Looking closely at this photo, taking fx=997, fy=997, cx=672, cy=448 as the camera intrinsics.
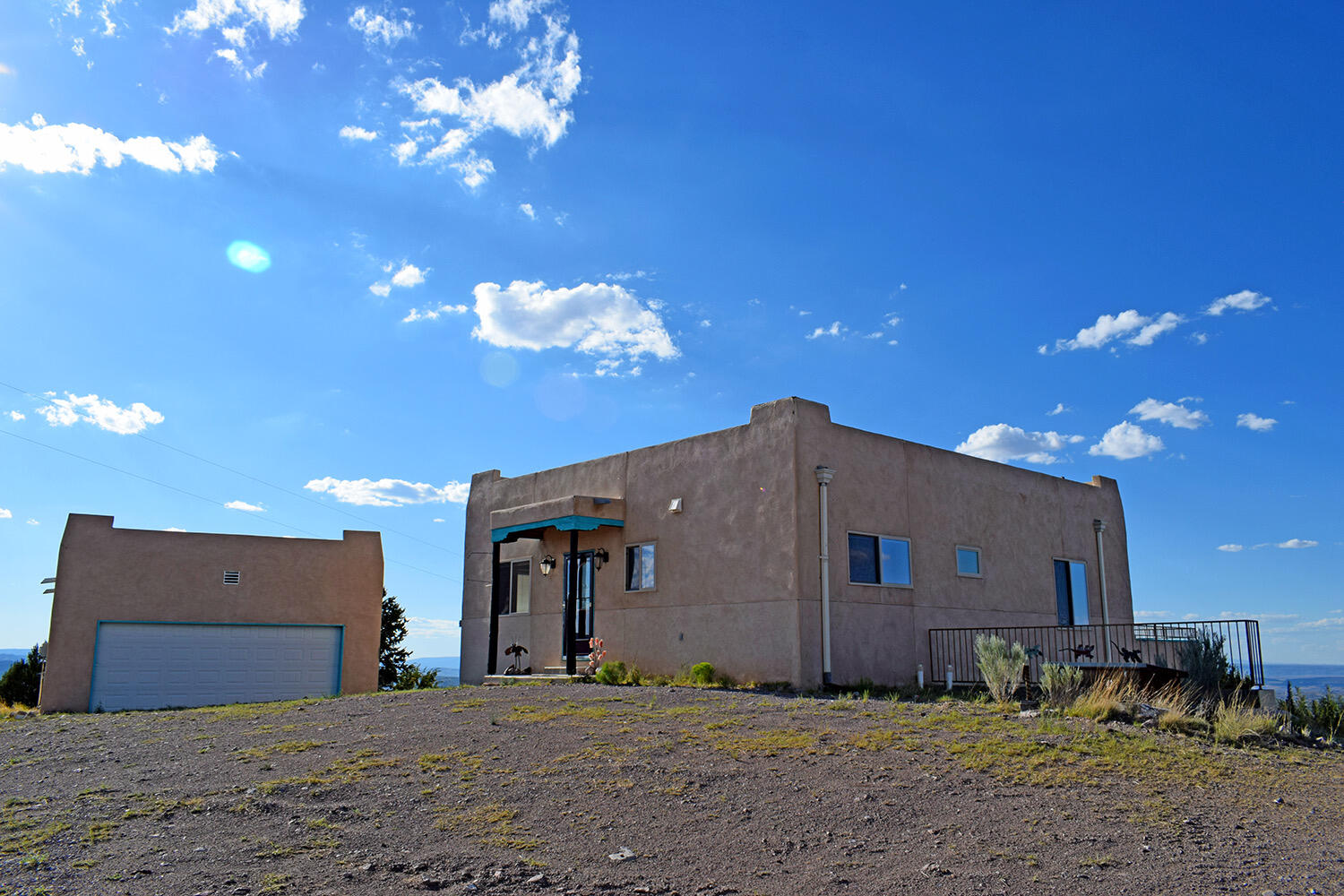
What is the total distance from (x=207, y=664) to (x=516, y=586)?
759cm

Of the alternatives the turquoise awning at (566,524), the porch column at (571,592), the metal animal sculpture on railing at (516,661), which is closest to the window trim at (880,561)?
the turquoise awning at (566,524)

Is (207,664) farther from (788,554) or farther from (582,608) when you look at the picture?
(788,554)

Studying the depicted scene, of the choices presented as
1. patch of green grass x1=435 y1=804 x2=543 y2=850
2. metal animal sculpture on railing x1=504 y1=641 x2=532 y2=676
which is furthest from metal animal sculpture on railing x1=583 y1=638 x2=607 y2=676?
patch of green grass x1=435 y1=804 x2=543 y2=850

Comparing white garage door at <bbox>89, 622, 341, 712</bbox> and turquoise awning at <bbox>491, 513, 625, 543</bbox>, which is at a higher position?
turquoise awning at <bbox>491, 513, 625, 543</bbox>

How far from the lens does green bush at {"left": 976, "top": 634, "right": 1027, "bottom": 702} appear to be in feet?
39.8

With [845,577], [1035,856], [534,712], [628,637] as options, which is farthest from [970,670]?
[1035,856]

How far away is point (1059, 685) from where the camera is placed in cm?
1169

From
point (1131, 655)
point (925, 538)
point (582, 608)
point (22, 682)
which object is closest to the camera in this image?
point (1131, 655)

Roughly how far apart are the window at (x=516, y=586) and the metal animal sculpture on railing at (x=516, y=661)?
2.70 feet

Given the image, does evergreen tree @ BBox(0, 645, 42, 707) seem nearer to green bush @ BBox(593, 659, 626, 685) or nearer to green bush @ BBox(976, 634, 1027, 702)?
green bush @ BBox(593, 659, 626, 685)

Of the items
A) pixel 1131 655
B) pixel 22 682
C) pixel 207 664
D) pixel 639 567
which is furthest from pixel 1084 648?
pixel 22 682

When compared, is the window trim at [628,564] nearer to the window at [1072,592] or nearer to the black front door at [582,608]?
the black front door at [582,608]

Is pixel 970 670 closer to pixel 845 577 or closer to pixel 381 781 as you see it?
pixel 845 577

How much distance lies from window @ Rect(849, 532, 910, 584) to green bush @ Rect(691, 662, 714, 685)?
2608 mm
